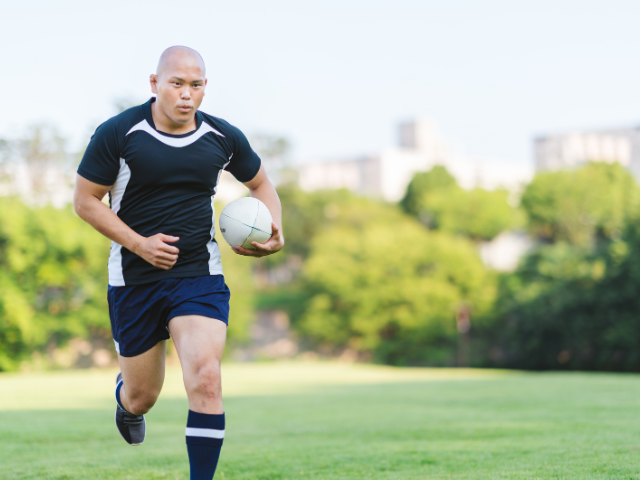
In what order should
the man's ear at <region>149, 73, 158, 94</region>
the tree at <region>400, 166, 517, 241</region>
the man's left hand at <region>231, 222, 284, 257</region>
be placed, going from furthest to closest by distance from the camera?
the tree at <region>400, 166, 517, 241</region>
the man's left hand at <region>231, 222, 284, 257</region>
the man's ear at <region>149, 73, 158, 94</region>

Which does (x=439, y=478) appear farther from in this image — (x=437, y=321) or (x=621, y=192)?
(x=621, y=192)

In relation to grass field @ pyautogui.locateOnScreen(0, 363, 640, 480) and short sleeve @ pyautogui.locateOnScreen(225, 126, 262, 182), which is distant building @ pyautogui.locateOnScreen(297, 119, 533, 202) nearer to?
grass field @ pyautogui.locateOnScreen(0, 363, 640, 480)

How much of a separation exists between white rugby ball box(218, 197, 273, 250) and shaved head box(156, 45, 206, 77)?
1060mm

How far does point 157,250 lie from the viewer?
495 centimetres

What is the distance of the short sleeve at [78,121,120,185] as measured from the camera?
5008 mm

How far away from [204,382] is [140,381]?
0.95 metres

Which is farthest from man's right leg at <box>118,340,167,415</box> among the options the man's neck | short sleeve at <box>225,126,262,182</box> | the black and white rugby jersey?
the man's neck

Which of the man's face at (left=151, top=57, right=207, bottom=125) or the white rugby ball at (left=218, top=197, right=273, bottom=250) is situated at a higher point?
the man's face at (left=151, top=57, right=207, bottom=125)

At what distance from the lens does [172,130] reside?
516cm

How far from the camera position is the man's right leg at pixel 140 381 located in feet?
17.4

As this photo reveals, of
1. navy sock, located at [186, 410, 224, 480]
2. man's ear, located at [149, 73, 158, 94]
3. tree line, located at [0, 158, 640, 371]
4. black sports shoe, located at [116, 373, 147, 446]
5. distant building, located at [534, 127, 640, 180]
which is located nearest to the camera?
navy sock, located at [186, 410, 224, 480]

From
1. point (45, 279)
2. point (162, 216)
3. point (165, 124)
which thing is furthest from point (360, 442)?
point (45, 279)

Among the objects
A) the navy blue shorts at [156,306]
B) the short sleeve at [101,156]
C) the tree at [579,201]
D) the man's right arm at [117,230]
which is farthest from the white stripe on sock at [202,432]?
the tree at [579,201]

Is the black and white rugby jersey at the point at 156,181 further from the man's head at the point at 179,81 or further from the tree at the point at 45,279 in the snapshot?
the tree at the point at 45,279
